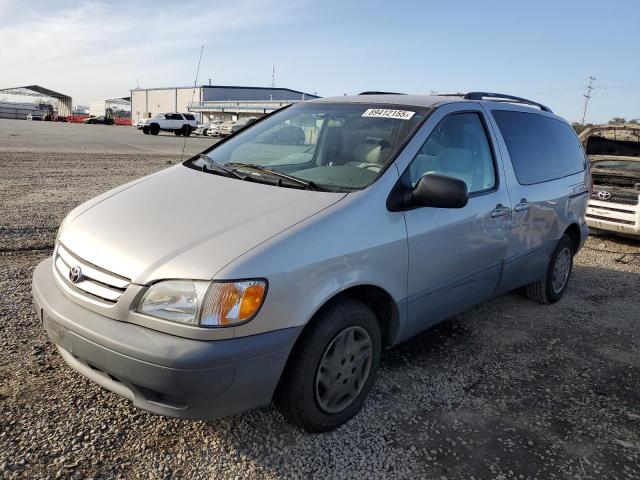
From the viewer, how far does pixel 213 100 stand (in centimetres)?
6625

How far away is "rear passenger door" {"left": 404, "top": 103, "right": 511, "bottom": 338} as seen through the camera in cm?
289

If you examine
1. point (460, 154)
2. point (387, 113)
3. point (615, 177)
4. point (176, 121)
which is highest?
point (176, 121)

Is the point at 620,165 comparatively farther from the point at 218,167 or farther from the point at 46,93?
the point at 46,93

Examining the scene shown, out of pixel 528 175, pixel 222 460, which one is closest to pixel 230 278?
pixel 222 460

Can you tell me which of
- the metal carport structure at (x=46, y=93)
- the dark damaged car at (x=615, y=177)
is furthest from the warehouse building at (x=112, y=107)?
the dark damaged car at (x=615, y=177)

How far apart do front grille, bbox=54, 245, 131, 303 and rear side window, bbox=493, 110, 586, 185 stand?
9.33 ft

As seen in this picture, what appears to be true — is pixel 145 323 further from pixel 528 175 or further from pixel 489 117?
pixel 528 175

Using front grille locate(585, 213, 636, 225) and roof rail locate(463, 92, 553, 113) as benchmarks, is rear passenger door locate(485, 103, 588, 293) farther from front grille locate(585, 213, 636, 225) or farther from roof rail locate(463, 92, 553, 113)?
front grille locate(585, 213, 636, 225)

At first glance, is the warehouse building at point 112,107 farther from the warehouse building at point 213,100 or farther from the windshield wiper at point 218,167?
the windshield wiper at point 218,167

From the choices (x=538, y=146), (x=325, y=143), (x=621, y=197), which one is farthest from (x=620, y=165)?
(x=325, y=143)

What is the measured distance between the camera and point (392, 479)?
7.59ft

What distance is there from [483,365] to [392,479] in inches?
55.9

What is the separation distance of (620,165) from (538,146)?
4812 mm

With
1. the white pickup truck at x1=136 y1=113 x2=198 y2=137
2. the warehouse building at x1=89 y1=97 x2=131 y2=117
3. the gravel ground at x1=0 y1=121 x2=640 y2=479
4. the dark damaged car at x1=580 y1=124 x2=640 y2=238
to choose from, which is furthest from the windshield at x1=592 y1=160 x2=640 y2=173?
the warehouse building at x1=89 y1=97 x2=131 y2=117
